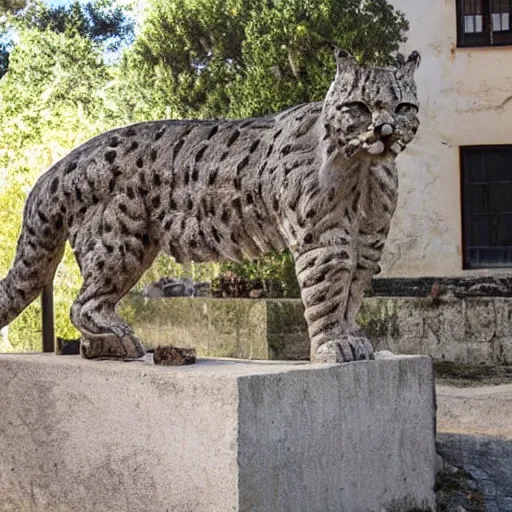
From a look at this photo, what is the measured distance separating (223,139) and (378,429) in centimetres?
140

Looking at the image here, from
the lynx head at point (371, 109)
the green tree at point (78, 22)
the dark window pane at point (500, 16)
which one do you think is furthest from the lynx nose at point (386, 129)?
the green tree at point (78, 22)

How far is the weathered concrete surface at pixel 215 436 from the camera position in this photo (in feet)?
14.9

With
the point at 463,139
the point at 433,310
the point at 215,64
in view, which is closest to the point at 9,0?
the point at 215,64

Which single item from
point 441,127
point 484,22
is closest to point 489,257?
point 441,127

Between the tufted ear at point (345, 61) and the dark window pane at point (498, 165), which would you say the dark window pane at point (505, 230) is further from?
the tufted ear at point (345, 61)

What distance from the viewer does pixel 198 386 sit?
4.61m

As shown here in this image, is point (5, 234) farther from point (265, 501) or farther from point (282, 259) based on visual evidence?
point (265, 501)

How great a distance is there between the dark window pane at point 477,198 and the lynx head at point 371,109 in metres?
9.14

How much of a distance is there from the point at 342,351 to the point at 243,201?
0.75 metres

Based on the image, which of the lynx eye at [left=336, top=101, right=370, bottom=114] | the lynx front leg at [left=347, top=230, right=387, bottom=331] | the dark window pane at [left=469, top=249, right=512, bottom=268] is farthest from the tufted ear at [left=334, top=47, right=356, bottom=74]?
the dark window pane at [left=469, top=249, right=512, bottom=268]

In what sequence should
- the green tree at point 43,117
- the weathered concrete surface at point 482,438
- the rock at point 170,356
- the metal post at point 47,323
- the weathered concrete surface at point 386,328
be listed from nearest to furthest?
the rock at point 170,356, the weathered concrete surface at point 482,438, the metal post at point 47,323, the weathered concrete surface at point 386,328, the green tree at point 43,117

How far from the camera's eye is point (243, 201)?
16.6 feet

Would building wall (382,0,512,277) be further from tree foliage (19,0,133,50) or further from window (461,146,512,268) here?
tree foliage (19,0,133,50)

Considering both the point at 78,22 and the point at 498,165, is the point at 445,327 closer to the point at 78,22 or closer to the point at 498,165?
the point at 498,165
